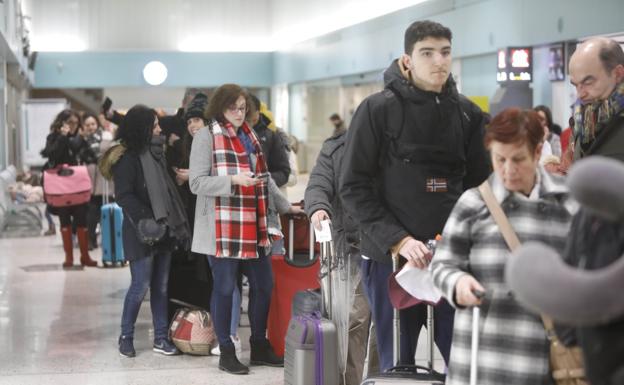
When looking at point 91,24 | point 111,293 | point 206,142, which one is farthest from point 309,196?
point 91,24

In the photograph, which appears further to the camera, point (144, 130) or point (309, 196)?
point (144, 130)

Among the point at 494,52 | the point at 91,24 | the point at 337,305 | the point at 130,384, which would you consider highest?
the point at 91,24

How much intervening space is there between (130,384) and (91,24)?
28248mm

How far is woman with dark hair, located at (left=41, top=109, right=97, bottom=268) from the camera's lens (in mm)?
12211

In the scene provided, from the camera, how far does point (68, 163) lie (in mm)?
12430

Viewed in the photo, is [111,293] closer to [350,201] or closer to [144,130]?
[144,130]

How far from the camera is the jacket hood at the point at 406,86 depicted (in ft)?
14.7

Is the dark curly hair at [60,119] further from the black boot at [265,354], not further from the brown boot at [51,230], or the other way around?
the black boot at [265,354]

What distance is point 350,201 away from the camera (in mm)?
4488

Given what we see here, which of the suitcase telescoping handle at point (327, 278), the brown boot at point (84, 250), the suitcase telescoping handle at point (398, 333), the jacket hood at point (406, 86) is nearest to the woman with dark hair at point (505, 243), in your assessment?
the suitcase telescoping handle at point (398, 333)

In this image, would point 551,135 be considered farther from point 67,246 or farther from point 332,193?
point 332,193

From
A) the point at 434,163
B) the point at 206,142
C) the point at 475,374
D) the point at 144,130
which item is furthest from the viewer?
the point at 144,130

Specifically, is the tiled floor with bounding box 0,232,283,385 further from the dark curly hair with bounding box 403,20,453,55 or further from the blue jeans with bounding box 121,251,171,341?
the dark curly hair with bounding box 403,20,453,55

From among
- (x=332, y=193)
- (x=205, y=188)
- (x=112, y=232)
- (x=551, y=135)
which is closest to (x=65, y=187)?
(x=112, y=232)
